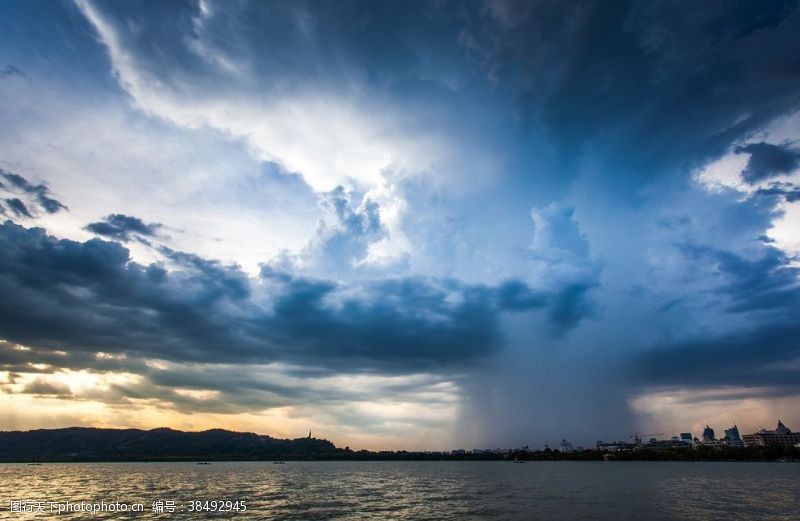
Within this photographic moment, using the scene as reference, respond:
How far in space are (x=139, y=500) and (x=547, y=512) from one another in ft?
264

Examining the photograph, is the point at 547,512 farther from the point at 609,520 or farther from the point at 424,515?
the point at 424,515

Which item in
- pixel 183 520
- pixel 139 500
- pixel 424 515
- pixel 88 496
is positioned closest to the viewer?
pixel 183 520

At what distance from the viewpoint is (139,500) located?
87562 mm

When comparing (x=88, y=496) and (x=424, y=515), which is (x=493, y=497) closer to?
(x=424, y=515)

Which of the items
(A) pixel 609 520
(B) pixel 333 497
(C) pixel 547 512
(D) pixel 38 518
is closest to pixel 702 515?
(A) pixel 609 520

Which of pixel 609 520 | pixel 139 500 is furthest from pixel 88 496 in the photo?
pixel 609 520

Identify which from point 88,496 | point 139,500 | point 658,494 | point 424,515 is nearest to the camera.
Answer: point 424,515

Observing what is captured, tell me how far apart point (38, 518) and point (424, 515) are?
59176 millimetres

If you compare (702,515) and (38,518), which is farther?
(702,515)

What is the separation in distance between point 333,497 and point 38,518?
54.6 m

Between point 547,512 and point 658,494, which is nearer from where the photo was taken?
point 547,512

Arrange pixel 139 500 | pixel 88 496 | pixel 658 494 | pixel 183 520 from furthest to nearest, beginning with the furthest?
pixel 658 494 < pixel 88 496 < pixel 139 500 < pixel 183 520

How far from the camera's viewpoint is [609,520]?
64125 millimetres

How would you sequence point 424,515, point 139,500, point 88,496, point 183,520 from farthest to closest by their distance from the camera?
1. point 88,496
2. point 139,500
3. point 424,515
4. point 183,520
